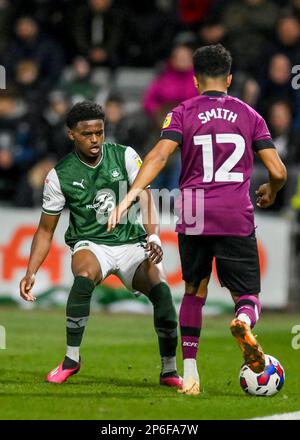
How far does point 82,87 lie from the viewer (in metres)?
17.0

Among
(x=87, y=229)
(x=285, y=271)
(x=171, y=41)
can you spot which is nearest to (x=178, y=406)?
(x=87, y=229)

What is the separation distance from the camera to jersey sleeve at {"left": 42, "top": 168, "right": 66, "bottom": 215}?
8.57 meters

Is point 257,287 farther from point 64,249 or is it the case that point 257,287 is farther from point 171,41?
point 171,41

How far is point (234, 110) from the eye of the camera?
7664 millimetres

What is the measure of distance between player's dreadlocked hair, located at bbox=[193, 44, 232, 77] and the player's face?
44.7 inches

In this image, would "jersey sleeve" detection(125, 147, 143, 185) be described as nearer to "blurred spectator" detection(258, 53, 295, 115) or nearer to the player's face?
the player's face

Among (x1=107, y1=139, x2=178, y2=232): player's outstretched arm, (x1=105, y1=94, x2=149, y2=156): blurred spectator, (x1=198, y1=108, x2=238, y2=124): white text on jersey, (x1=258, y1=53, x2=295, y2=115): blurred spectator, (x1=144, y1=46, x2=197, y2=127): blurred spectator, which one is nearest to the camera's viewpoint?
(x1=107, y1=139, x2=178, y2=232): player's outstretched arm

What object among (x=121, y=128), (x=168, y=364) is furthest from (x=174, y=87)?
(x=168, y=364)

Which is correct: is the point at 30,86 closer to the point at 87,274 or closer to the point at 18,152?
the point at 18,152

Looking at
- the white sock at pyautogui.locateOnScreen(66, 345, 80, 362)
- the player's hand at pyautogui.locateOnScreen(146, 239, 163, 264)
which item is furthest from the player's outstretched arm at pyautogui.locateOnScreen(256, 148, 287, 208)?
the white sock at pyautogui.locateOnScreen(66, 345, 80, 362)

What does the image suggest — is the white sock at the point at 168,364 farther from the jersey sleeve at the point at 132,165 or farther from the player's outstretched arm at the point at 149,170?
the player's outstretched arm at the point at 149,170

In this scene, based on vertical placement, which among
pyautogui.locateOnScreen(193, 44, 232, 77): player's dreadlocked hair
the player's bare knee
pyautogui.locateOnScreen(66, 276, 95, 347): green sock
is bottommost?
pyautogui.locateOnScreen(66, 276, 95, 347): green sock

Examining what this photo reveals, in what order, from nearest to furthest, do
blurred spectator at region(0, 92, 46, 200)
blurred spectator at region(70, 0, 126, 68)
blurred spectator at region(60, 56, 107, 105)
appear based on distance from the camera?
blurred spectator at region(0, 92, 46, 200)
blurred spectator at region(60, 56, 107, 105)
blurred spectator at region(70, 0, 126, 68)

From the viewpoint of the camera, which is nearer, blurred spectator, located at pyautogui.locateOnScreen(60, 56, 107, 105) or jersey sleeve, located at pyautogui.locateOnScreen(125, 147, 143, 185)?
jersey sleeve, located at pyautogui.locateOnScreen(125, 147, 143, 185)
